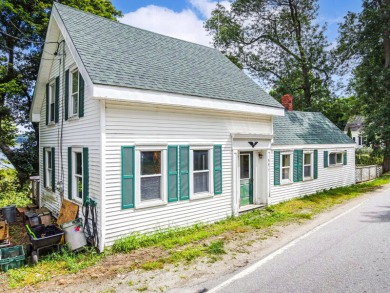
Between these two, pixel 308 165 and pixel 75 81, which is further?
pixel 308 165

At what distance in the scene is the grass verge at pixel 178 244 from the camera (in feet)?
20.3

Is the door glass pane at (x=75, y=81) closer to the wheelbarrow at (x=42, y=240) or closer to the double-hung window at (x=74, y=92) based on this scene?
the double-hung window at (x=74, y=92)

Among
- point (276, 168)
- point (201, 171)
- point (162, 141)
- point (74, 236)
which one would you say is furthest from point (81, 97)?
point (276, 168)

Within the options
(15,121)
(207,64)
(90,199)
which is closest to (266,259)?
(90,199)

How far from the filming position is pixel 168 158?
8.51 meters

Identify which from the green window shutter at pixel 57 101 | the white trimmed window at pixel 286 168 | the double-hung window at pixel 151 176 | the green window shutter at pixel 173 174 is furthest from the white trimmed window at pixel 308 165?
the green window shutter at pixel 57 101

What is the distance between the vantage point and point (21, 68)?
18.9 m

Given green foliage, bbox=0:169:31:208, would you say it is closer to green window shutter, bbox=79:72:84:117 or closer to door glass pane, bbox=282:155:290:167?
green window shutter, bbox=79:72:84:117

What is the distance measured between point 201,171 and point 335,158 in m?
11.2

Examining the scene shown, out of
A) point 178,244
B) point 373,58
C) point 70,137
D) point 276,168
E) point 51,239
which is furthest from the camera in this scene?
point 373,58

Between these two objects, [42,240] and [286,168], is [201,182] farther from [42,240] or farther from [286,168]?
[286,168]

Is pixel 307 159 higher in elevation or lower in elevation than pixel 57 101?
lower

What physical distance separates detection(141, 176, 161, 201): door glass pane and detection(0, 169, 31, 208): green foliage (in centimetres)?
958

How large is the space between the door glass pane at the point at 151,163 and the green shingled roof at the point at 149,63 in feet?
6.43
